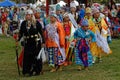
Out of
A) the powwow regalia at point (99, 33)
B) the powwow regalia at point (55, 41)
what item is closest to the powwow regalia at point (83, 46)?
the powwow regalia at point (55, 41)

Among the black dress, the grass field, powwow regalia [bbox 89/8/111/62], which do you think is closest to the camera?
the grass field

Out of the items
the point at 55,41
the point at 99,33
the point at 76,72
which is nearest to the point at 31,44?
the point at 55,41

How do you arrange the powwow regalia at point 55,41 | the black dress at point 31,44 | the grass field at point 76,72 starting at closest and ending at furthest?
the grass field at point 76,72
the black dress at point 31,44
the powwow regalia at point 55,41

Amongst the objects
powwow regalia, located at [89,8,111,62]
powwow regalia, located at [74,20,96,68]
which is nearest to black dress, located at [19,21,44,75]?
powwow regalia, located at [74,20,96,68]

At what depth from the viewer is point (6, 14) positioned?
3131 cm

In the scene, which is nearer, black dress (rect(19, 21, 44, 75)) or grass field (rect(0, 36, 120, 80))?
grass field (rect(0, 36, 120, 80))

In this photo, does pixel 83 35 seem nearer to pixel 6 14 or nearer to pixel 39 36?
pixel 39 36

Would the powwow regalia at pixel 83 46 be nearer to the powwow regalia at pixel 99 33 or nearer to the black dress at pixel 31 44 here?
the black dress at pixel 31 44

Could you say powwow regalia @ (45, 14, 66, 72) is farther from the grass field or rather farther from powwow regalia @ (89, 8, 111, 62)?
powwow regalia @ (89, 8, 111, 62)

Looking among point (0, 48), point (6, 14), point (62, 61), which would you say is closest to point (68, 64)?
point (62, 61)

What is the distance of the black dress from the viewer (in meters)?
11.5

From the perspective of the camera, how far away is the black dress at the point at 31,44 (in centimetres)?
1155

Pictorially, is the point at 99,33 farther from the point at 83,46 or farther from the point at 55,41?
the point at 55,41

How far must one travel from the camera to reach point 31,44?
11586 millimetres
